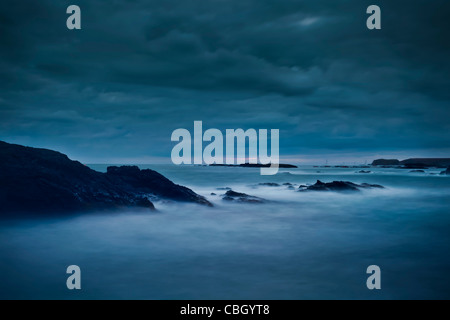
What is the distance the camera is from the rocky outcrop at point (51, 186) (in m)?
11.2

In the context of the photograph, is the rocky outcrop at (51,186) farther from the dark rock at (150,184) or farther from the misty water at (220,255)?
the dark rock at (150,184)

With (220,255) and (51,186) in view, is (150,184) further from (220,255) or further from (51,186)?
(220,255)

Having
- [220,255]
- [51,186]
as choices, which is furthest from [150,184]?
[220,255]

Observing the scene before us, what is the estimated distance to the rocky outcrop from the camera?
36.7 ft

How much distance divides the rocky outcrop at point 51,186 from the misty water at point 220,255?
0.62m

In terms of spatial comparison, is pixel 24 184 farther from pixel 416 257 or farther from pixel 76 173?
pixel 416 257

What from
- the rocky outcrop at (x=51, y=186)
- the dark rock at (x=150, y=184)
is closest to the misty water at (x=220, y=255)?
the rocky outcrop at (x=51, y=186)

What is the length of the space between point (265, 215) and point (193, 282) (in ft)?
27.8

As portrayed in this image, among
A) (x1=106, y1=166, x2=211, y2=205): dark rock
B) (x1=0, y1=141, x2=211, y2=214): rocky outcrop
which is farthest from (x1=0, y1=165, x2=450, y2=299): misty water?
(x1=106, y1=166, x2=211, y2=205): dark rock

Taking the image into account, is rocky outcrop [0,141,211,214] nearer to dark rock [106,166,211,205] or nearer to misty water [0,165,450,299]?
misty water [0,165,450,299]

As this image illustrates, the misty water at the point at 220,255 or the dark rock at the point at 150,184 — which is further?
the dark rock at the point at 150,184

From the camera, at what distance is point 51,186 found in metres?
11.5

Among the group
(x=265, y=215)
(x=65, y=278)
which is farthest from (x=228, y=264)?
(x=265, y=215)
